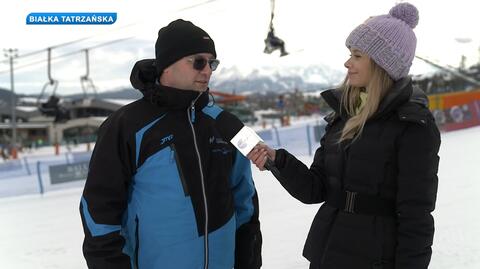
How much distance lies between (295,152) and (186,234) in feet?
52.1

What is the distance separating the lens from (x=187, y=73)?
1953mm

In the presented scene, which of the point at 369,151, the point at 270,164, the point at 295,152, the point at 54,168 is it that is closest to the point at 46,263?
the point at 270,164

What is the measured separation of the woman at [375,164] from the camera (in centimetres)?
175

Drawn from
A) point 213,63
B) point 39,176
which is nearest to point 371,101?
point 213,63

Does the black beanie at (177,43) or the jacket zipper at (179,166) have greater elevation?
the black beanie at (177,43)

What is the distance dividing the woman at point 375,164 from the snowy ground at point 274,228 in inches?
115

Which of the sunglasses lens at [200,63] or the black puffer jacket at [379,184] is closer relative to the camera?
the black puffer jacket at [379,184]

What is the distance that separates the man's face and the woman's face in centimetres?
63

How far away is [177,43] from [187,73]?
0.43ft

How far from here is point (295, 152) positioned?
57.8ft

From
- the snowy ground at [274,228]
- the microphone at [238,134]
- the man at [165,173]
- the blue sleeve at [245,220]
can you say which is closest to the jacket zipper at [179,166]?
the man at [165,173]

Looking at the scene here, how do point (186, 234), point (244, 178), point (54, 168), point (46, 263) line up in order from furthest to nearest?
point (54, 168) → point (46, 263) → point (244, 178) → point (186, 234)

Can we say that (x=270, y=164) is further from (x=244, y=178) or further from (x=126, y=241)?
(x=126, y=241)

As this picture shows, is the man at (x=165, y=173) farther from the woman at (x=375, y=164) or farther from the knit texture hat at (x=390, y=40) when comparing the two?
the knit texture hat at (x=390, y=40)
